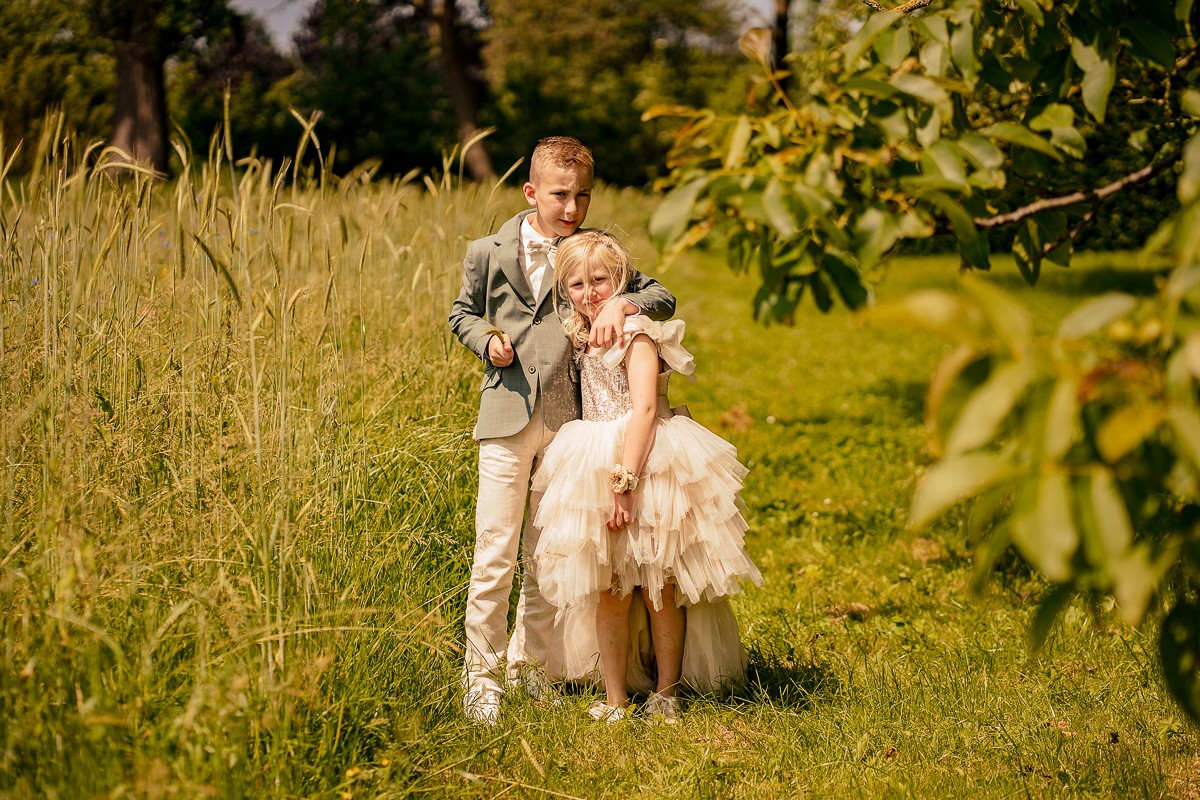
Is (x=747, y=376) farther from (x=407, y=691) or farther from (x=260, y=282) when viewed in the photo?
(x=407, y=691)

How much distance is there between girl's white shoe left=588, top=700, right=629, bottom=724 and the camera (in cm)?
293

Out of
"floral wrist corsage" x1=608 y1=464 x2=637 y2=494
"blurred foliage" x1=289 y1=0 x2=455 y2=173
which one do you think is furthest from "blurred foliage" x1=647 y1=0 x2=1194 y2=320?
"blurred foliage" x1=289 y1=0 x2=455 y2=173

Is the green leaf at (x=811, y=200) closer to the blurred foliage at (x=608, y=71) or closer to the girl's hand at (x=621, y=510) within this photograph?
the girl's hand at (x=621, y=510)

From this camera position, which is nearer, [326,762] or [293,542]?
[326,762]

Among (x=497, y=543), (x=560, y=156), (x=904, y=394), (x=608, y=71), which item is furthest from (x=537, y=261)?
(x=608, y=71)

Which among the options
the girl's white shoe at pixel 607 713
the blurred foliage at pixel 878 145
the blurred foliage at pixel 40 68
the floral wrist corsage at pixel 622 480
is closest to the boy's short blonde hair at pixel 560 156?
the floral wrist corsage at pixel 622 480

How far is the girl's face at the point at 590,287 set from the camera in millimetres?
2969

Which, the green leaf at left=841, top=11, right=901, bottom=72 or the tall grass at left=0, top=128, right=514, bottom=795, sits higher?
the green leaf at left=841, top=11, right=901, bottom=72

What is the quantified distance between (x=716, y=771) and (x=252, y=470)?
1495mm

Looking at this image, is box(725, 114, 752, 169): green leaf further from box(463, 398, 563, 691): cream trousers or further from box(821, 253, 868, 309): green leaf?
box(463, 398, 563, 691): cream trousers

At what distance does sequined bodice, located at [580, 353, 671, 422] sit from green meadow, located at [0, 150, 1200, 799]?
0.68m

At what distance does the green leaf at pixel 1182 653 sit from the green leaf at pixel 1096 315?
0.56m

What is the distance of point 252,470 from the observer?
2.62 metres

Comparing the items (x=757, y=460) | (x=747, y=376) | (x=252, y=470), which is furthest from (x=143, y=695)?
(x=747, y=376)
